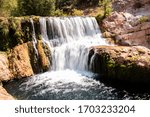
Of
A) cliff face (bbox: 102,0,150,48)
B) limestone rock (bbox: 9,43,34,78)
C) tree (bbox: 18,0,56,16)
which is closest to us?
limestone rock (bbox: 9,43,34,78)

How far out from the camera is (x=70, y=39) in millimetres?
25016

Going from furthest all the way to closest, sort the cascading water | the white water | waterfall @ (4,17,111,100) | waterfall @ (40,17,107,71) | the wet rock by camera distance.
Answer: waterfall @ (40,17,107,71) → the wet rock → the white water → waterfall @ (4,17,111,100) → the cascading water

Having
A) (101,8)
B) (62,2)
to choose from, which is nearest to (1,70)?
(101,8)

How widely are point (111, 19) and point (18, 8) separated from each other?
32.9ft

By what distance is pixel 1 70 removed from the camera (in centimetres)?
2036

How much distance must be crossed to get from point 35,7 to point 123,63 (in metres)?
14.5

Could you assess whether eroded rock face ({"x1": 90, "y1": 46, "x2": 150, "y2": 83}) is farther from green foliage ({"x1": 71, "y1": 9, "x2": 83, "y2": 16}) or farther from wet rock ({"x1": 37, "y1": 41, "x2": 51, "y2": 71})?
green foliage ({"x1": 71, "y1": 9, "x2": 83, "y2": 16})

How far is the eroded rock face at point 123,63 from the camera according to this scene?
1797 cm

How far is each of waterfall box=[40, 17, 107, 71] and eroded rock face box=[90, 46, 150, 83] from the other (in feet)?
5.95

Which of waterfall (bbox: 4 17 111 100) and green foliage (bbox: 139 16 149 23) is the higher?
green foliage (bbox: 139 16 149 23)

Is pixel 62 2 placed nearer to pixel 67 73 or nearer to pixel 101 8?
pixel 101 8

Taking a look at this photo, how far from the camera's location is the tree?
3014 cm

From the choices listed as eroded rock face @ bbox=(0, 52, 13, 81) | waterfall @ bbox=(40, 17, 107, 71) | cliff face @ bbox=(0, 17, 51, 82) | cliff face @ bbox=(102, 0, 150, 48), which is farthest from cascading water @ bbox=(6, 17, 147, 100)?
cliff face @ bbox=(102, 0, 150, 48)

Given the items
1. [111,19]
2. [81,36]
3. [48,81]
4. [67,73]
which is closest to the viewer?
[48,81]
